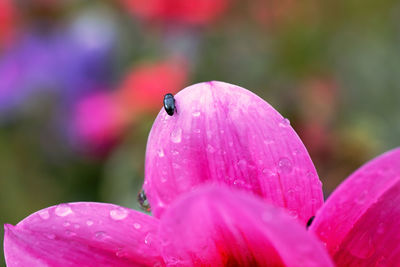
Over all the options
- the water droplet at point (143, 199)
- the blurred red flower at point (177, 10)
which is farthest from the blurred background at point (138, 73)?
the water droplet at point (143, 199)

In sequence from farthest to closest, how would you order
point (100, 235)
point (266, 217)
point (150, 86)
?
point (150, 86) → point (100, 235) → point (266, 217)

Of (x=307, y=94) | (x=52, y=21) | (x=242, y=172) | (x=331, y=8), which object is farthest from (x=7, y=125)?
(x=242, y=172)

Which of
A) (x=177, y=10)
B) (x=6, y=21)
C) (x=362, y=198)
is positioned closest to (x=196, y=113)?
(x=362, y=198)

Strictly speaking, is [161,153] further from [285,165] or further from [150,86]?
[150,86]

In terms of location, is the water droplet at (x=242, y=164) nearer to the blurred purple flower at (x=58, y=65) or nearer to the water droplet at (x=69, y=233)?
the water droplet at (x=69, y=233)

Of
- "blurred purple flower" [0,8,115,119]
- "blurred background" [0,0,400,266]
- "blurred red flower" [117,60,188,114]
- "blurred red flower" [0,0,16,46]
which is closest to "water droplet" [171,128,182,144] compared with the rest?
"blurred background" [0,0,400,266]

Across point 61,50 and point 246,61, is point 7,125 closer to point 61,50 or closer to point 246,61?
point 61,50

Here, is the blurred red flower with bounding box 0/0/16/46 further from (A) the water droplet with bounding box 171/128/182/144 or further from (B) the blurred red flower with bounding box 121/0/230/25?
(A) the water droplet with bounding box 171/128/182/144
